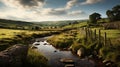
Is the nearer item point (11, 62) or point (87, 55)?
point (11, 62)

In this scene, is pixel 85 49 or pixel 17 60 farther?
pixel 85 49

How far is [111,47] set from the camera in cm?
3144

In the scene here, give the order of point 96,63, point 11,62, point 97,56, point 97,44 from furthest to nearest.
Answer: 1. point 97,44
2. point 97,56
3. point 96,63
4. point 11,62

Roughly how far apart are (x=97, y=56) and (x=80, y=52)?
178 inches

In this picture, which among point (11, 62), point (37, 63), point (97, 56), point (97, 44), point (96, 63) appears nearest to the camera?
point (11, 62)

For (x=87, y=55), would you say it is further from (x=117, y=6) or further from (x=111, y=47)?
(x=117, y=6)

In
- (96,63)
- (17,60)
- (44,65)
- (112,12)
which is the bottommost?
(96,63)

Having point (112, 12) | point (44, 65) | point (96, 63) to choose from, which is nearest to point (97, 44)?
point (96, 63)

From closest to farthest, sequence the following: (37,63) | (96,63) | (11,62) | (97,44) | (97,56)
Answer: (11,62) → (37,63) → (96,63) → (97,56) → (97,44)

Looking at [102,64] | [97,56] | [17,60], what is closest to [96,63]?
[102,64]

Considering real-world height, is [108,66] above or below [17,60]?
below

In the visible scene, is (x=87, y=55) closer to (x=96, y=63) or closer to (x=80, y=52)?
(x=80, y=52)

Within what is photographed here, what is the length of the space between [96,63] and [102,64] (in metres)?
1.33

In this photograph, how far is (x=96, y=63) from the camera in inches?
1185
